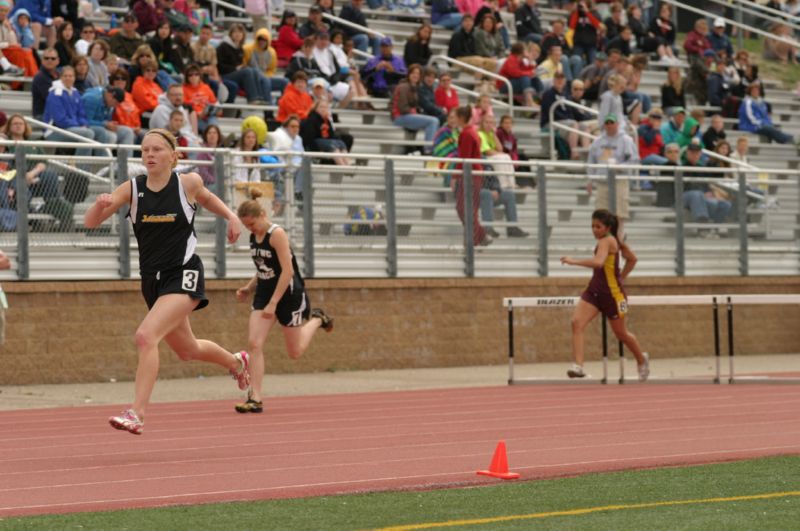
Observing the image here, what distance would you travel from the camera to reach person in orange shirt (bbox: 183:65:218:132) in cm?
2225

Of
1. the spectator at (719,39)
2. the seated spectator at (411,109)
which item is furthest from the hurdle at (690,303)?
the spectator at (719,39)

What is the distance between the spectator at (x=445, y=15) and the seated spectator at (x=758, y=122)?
568cm

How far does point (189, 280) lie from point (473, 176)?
10752 millimetres

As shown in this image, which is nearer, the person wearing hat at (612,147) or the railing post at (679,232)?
the railing post at (679,232)

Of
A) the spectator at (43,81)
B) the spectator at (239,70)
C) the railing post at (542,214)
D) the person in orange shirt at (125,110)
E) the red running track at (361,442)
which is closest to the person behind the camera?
the red running track at (361,442)

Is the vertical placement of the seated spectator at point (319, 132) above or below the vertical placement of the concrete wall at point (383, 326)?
above

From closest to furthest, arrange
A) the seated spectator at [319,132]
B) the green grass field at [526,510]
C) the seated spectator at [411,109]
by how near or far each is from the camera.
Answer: the green grass field at [526,510], the seated spectator at [319,132], the seated spectator at [411,109]

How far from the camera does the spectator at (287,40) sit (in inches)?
1027

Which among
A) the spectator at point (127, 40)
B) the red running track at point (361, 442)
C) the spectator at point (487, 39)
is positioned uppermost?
the spectator at point (487, 39)

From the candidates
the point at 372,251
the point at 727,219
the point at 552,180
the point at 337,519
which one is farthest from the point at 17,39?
the point at 337,519

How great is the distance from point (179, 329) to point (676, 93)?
20.0 meters

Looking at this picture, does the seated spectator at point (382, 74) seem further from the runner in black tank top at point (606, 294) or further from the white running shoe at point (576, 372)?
the white running shoe at point (576, 372)

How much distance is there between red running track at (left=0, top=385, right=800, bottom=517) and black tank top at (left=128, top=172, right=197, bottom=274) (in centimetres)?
135

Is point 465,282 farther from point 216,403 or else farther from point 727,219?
point 216,403
